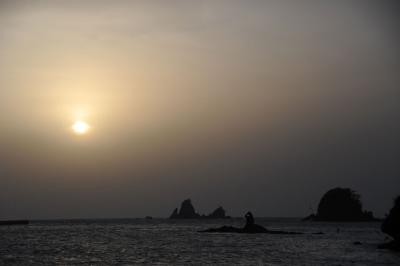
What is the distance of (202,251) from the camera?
2881 inches

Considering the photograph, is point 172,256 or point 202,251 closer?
point 172,256

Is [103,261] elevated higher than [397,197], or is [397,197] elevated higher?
[397,197]

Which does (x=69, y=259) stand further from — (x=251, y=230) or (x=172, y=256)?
(x=251, y=230)

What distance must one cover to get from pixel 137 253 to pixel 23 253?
1313 cm

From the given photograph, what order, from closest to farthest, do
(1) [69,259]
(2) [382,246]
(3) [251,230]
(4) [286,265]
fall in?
1. (4) [286,265]
2. (1) [69,259]
3. (2) [382,246]
4. (3) [251,230]

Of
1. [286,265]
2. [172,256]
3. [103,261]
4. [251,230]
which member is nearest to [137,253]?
[172,256]

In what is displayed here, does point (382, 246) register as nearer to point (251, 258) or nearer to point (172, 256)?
point (251, 258)

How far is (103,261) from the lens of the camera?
59500 mm

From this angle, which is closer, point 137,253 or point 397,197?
point 137,253

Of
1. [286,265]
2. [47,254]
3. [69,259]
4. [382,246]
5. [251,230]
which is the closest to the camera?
[286,265]

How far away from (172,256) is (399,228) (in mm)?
31071

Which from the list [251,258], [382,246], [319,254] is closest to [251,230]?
[382,246]

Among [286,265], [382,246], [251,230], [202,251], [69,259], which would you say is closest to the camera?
[286,265]

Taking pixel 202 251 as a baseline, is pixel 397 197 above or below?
above
